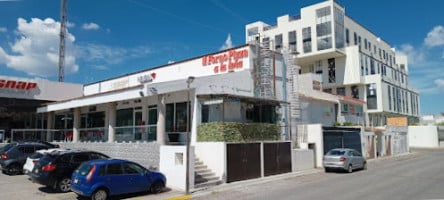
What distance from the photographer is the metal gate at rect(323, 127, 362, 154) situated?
25219 mm

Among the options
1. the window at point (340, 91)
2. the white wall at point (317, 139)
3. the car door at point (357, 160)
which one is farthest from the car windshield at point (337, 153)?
the window at point (340, 91)

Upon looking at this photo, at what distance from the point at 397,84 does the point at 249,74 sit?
178 ft

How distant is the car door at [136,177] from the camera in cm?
1322

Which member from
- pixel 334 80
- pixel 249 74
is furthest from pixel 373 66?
pixel 249 74

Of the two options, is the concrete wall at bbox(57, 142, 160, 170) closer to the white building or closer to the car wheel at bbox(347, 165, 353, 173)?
the white building

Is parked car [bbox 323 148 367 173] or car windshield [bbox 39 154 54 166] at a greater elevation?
car windshield [bbox 39 154 54 166]

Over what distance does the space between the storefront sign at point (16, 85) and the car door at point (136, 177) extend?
20.8m

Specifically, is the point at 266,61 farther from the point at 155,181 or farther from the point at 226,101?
the point at 155,181

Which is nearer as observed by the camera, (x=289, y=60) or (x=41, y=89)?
(x=289, y=60)

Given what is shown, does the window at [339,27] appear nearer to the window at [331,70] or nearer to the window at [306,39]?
the window at [331,70]

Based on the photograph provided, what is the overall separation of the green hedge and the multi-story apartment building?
32124 millimetres

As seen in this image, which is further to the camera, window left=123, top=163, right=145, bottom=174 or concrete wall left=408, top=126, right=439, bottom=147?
concrete wall left=408, top=126, right=439, bottom=147

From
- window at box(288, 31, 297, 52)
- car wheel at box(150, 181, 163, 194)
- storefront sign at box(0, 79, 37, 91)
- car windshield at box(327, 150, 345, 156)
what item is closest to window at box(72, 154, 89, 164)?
car wheel at box(150, 181, 163, 194)

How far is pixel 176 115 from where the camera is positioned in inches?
840
